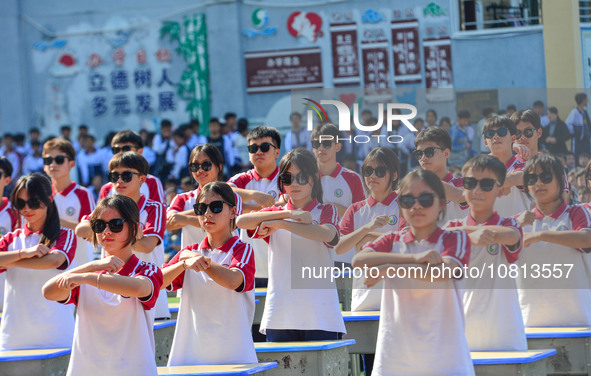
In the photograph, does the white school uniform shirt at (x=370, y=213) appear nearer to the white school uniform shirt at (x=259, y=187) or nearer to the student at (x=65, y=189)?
the white school uniform shirt at (x=259, y=187)

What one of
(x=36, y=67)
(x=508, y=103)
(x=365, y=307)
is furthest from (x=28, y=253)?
(x=36, y=67)

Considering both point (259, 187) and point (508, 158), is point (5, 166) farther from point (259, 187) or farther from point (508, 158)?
point (508, 158)

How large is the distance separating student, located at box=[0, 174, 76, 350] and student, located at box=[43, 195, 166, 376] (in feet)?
4.54

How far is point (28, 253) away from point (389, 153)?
226cm

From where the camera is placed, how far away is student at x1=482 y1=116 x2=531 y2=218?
6.06m

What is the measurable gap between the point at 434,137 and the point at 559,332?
1.35 meters

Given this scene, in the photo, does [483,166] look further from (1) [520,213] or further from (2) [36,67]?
(2) [36,67]

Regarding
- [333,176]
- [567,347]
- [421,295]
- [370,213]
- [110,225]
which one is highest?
[333,176]

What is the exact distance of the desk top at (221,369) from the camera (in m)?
5.04

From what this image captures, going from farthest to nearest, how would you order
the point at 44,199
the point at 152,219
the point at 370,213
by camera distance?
1. the point at 152,219
2. the point at 44,199
3. the point at 370,213

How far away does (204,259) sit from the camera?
5145 mm

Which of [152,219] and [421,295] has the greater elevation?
[152,219]

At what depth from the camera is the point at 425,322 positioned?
15.6 ft

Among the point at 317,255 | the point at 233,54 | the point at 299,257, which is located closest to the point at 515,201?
the point at 317,255
